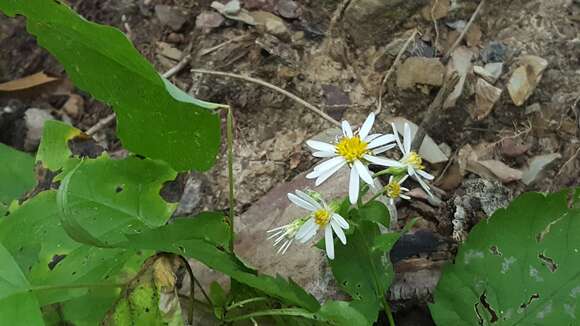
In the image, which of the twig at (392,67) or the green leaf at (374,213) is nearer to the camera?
the green leaf at (374,213)

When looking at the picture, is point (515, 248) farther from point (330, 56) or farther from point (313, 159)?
point (330, 56)

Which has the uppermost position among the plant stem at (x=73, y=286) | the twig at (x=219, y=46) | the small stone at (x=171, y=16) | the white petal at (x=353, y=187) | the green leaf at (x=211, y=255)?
the white petal at (x=353, y=187)

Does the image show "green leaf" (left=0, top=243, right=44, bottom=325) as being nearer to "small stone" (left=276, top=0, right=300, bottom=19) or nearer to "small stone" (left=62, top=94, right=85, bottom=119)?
"small stone" (left=62, top=94, right=85, bottom=119)

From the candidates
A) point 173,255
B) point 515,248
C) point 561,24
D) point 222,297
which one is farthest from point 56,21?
point 561,24

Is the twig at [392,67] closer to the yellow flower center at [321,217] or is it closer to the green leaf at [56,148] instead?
the yellow flower center at [321,217]

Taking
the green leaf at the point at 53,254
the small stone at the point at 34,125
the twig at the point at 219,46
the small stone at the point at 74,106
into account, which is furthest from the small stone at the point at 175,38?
the green leaf at the point at 53,254

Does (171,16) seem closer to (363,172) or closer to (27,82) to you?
(27,82)
